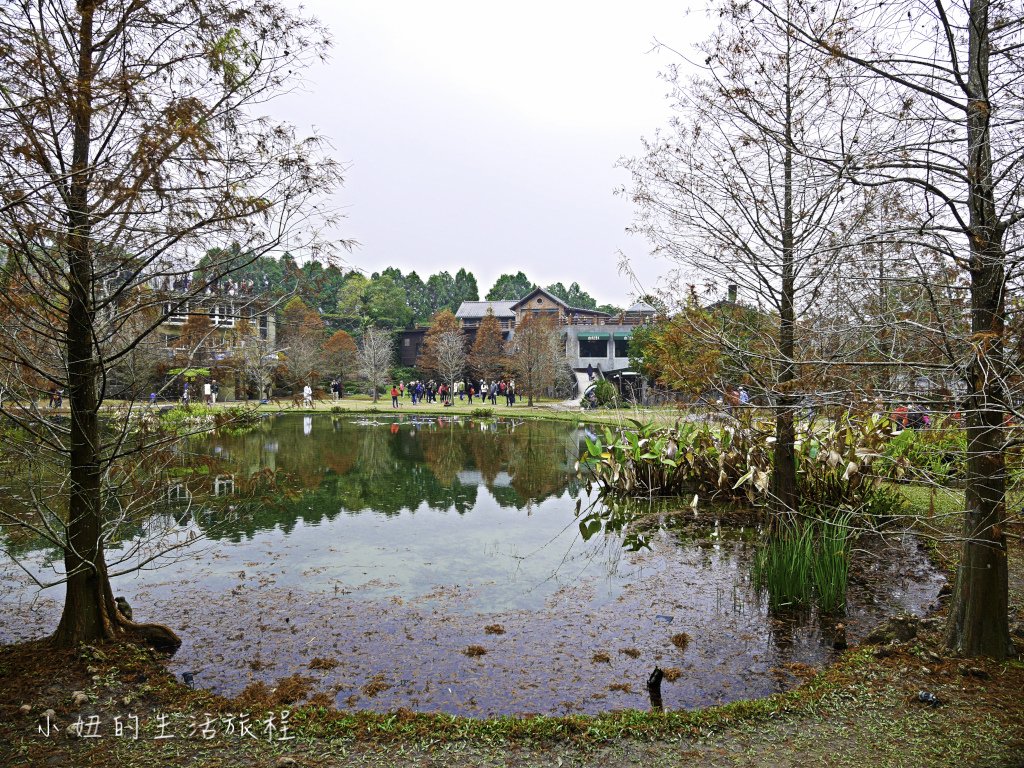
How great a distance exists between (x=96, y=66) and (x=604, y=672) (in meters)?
5.58

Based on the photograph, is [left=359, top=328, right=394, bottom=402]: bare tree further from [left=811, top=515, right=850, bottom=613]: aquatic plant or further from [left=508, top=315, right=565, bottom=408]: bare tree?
[left=811, top=515, right=850, bottom=613]: aquatic plant

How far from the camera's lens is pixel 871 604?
19.8 feet

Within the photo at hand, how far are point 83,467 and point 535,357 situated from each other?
3213cm

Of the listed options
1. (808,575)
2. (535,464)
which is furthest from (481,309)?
(808,575)

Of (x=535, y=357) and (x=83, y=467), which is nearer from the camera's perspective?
(x=83, y=467)

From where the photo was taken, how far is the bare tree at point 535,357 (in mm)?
36375

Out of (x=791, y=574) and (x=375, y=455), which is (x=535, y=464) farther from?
(x=791, y=574)

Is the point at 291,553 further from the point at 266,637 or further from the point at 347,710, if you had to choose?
the point at 347,710

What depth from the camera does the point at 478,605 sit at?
6336 millimetres

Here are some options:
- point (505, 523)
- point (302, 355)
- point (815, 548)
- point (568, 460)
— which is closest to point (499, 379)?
point (302, 355)

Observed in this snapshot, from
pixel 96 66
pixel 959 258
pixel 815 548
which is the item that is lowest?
pixel 815 548

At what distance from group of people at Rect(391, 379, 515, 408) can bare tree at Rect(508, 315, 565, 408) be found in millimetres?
961

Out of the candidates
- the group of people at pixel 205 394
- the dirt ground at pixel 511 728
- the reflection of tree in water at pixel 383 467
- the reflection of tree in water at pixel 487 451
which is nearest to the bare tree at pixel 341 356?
the group of people at pixel 205 394

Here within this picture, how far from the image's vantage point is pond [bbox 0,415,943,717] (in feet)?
15.2
